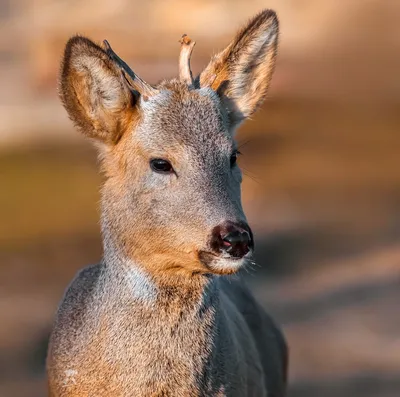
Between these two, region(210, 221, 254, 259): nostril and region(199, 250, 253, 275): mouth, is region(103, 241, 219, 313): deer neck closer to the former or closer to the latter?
region(199, 250, 253, 275): mouth

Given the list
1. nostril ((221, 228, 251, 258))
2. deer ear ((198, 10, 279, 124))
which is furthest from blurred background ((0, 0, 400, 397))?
nostril ((221, 228, 251, 258))

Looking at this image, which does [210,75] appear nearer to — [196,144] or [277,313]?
[196,144]

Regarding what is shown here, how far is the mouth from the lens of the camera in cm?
538

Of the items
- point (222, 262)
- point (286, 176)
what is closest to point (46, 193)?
point (286, 176)

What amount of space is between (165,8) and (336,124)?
17.3 ft

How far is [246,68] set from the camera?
21.7 ft

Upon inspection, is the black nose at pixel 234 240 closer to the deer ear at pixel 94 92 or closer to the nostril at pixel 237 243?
the nostril at pixel 237 243

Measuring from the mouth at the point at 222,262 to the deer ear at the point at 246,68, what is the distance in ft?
4.32

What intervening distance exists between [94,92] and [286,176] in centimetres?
1432

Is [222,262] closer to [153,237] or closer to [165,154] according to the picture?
[153,237]

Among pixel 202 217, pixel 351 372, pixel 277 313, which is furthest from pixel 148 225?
pixel 277 313

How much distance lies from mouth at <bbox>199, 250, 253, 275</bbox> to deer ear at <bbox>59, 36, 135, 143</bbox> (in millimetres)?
1063

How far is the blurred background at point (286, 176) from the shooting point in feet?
40.0

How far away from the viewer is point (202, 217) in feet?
18.2
